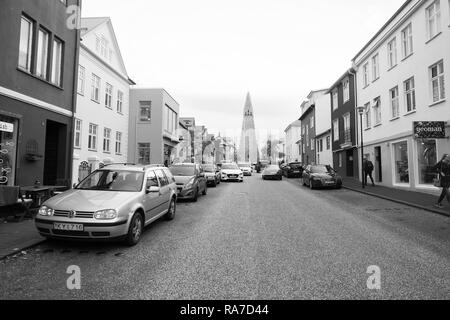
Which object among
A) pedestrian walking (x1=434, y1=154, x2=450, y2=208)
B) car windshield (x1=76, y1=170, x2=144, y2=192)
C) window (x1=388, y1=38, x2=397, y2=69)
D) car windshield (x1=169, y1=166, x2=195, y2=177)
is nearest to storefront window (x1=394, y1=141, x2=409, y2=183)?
window (x1=388, y1=38, x2=397, y2=69)

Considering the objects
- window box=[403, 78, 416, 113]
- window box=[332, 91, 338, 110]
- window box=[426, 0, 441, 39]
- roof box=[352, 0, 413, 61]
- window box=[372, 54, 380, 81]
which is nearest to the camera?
window box=[426, 0, 441, 39]

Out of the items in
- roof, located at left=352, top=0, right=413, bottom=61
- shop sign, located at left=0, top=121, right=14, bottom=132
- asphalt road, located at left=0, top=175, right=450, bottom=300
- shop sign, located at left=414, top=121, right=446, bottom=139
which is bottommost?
asphalt road, located at left=0, top=175, right=450, bottom=300

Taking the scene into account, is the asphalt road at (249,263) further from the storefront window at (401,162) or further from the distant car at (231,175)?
the distant car at (231,175)

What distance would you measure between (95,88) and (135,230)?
15594 millimetres

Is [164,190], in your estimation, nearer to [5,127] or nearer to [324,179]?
[5,127]

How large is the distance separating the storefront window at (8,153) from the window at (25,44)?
2.17 m

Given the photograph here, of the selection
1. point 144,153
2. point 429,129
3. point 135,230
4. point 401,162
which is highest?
point 429,129

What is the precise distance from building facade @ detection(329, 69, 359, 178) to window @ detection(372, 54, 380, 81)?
3090 mm

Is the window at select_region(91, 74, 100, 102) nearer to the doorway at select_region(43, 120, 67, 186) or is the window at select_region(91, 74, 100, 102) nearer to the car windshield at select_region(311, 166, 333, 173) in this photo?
the doorway at select_region(43, 120, 67, 186)

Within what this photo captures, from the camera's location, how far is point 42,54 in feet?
36.8

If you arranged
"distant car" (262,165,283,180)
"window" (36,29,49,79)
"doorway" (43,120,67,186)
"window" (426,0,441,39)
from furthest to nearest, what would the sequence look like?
"distant car" (262,165,283,180) < "window" (426,0,441,39) < "doorway" (43,120,67,186) < "window" (36,29,49,79)

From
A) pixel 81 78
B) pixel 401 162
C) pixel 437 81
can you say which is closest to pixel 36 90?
pixel 81 78

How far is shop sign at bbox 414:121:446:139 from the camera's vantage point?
40.8 ft
